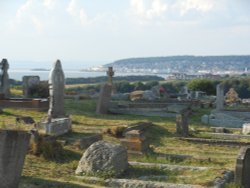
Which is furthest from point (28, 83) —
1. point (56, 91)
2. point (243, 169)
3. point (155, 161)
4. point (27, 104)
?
point (243, 169)

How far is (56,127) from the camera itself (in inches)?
639

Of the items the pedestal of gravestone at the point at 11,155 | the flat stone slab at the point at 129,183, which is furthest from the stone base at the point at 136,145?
the pedestal of gravestone at the point at 11,155

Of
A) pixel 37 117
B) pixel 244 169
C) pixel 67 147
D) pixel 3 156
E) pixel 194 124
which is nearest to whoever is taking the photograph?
pixel 3 156

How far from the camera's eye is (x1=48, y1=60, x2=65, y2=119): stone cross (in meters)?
19.2

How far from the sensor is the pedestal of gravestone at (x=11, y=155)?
9.41m

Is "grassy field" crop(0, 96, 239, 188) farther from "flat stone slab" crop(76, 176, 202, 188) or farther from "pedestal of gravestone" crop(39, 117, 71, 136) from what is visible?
"pedestal of gravestone" crop(39, 117, 71, 136)

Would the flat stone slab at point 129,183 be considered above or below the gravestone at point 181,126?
below

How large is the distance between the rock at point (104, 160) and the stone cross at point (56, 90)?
25.9 ft

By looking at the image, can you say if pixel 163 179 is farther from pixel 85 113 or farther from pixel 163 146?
pixel 85 113

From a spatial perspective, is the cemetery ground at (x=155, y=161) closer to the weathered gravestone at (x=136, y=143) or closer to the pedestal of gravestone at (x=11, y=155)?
the weathered gravestone at (x=136, y=143)

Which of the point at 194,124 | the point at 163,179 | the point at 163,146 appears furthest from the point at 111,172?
the point at 194,124

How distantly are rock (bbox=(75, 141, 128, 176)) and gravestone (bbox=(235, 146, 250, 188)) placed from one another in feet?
8.65

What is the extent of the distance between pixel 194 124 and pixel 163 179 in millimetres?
14868

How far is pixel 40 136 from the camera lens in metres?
13.7
